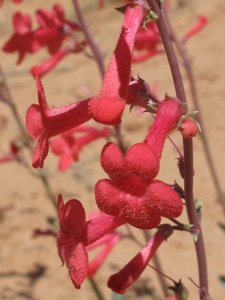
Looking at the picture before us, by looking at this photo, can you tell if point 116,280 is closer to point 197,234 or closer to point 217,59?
point 197,234

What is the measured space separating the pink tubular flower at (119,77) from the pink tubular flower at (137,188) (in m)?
0.09

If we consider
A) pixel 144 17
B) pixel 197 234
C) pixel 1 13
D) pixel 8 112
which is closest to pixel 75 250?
pixel 197 234

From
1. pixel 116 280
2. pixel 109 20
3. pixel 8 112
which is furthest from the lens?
pixel 109 20

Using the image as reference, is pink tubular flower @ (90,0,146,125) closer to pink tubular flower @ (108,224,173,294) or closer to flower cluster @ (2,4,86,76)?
pink tubular flower @ (108,224,173,294)

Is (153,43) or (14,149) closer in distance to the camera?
(14,149)

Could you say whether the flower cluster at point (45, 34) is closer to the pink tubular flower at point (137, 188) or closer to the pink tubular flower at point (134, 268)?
the pink tubular flower at point (134, 268)

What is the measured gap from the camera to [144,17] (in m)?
1.46

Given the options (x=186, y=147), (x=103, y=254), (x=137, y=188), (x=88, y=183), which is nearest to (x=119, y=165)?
(x=137, y=188)

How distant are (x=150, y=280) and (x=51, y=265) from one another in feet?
2.41

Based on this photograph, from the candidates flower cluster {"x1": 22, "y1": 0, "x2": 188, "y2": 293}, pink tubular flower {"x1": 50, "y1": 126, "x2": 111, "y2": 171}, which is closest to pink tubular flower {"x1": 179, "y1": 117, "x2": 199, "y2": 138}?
flower cluster {"x1": 22, "y1": 0, "x2": 188, "y2": 293}

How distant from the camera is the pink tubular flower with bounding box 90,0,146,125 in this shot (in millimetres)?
1253

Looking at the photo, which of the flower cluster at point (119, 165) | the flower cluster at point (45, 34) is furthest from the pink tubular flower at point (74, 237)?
the flower cluster at point (45, 34)

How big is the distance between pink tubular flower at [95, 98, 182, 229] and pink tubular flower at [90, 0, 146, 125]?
9 centimetres

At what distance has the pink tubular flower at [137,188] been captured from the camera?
1294 millimetres
